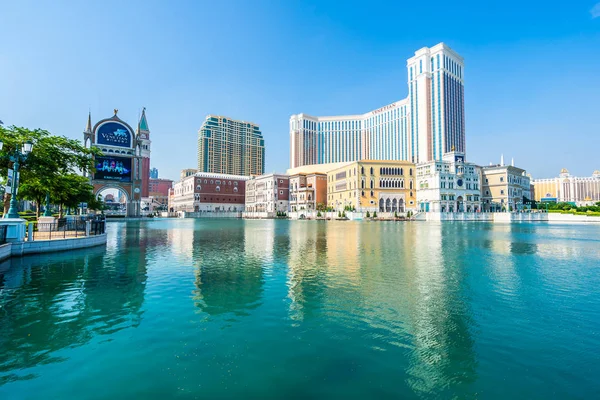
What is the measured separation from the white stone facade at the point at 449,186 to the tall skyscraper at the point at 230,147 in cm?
9502

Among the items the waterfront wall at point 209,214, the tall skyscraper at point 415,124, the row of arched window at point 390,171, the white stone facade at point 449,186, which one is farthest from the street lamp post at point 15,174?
the tall skyscraper at point 415,124

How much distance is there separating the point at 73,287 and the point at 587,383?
14.6 metres

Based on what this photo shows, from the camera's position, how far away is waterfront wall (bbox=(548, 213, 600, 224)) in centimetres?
6772

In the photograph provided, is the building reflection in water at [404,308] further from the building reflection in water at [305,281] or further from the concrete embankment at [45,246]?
the concrete embankment at [45,246]

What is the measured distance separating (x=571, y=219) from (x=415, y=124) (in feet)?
233

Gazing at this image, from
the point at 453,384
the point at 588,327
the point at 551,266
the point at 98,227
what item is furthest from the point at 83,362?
the point at 98,227

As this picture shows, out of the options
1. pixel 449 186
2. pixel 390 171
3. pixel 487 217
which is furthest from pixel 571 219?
pixel 390 171

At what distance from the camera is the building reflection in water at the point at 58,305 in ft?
22.4

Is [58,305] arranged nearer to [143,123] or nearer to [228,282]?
[228,282]

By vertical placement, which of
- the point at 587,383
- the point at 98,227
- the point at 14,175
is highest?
the point at 14,175

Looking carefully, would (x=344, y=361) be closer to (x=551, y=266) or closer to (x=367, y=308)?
(x=367, y=308)

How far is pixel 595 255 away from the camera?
20562mm

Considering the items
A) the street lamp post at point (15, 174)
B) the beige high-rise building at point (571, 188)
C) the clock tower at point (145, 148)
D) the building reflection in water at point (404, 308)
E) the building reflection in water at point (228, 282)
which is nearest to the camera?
the building reflection in water at point (404, 308)

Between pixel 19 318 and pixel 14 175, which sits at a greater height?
pixel 14 175
